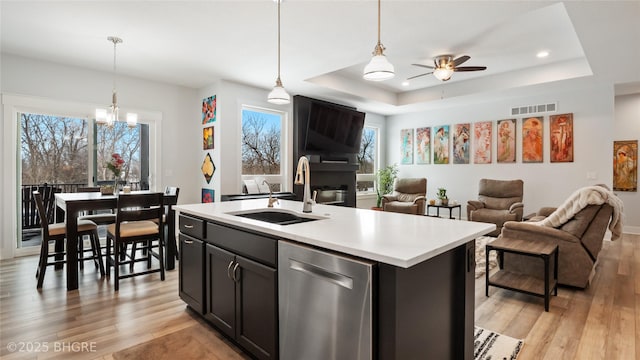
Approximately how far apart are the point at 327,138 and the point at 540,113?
3.97 meters

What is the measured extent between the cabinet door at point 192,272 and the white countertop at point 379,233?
1.01 ft

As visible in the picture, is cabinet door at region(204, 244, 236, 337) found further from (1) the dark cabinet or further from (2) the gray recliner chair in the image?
(2) the gray recliner chair

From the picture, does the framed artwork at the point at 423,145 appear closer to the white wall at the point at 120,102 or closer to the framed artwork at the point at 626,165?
the framed artwork at the point at 626,165

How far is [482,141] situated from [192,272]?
20.3 feet

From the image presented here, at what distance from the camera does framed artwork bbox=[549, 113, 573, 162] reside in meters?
5.70

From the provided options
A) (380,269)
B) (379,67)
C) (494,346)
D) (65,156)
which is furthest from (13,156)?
(494,346)

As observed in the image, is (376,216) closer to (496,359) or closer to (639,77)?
(496,359)

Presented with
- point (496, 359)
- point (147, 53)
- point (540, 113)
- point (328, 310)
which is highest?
point (147, 53)

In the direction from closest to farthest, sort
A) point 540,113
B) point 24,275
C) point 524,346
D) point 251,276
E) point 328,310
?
point 328,310, point 251,276, point 524,346, point 24,275, point 540,113

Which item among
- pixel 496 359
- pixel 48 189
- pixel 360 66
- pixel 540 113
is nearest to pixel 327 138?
pixel 360 66

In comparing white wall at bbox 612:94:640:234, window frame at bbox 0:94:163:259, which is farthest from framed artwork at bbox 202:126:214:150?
white wall at bbox 612:94:640:234

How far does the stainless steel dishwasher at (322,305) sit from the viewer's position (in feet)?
4.31

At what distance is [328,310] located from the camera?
56.9 inches

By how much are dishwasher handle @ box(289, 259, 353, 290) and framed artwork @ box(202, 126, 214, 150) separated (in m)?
4.09
